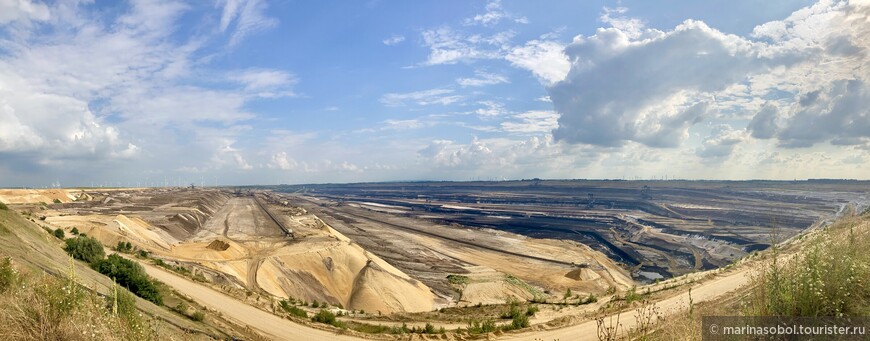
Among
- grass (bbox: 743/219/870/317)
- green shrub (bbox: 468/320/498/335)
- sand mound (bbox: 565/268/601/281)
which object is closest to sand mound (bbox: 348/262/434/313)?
green shrub (bbox: 468/320/498/335)

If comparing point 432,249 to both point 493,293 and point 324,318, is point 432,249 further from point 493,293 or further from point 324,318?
point 324,318

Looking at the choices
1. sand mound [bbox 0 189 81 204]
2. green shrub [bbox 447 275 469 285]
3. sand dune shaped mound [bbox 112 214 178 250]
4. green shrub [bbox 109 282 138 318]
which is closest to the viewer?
green shrub [bbox 109 282 138 318]

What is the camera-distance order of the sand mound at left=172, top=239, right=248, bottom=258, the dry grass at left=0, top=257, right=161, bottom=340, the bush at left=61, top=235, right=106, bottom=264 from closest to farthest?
the dry grass at left=0, top=257, right=161, bottom=340, the bush at left=61, top=235, right=106, bottom=264, the sand mound at left=172, top=239, right=248, bottom=258

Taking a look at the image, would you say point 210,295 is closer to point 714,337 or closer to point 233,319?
point 233,319

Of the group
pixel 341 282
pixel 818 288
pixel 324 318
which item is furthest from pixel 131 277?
pixel 818 288

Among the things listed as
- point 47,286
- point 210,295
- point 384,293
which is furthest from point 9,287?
point 384,293

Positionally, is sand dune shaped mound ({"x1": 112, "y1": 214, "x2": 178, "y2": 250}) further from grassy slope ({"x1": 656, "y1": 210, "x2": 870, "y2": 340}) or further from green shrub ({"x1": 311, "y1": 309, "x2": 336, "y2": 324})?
grassy slope ({"x1": 656, "y1": 210, "x2": 870, "y2": 340})

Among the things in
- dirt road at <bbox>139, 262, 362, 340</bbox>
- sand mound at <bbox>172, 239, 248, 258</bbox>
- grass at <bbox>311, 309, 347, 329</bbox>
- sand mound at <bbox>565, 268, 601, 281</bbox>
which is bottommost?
sand mound at <bbox>565, 268, 601, 281</bbox>

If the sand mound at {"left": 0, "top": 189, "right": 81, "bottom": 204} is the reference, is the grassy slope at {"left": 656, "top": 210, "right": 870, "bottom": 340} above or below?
above
